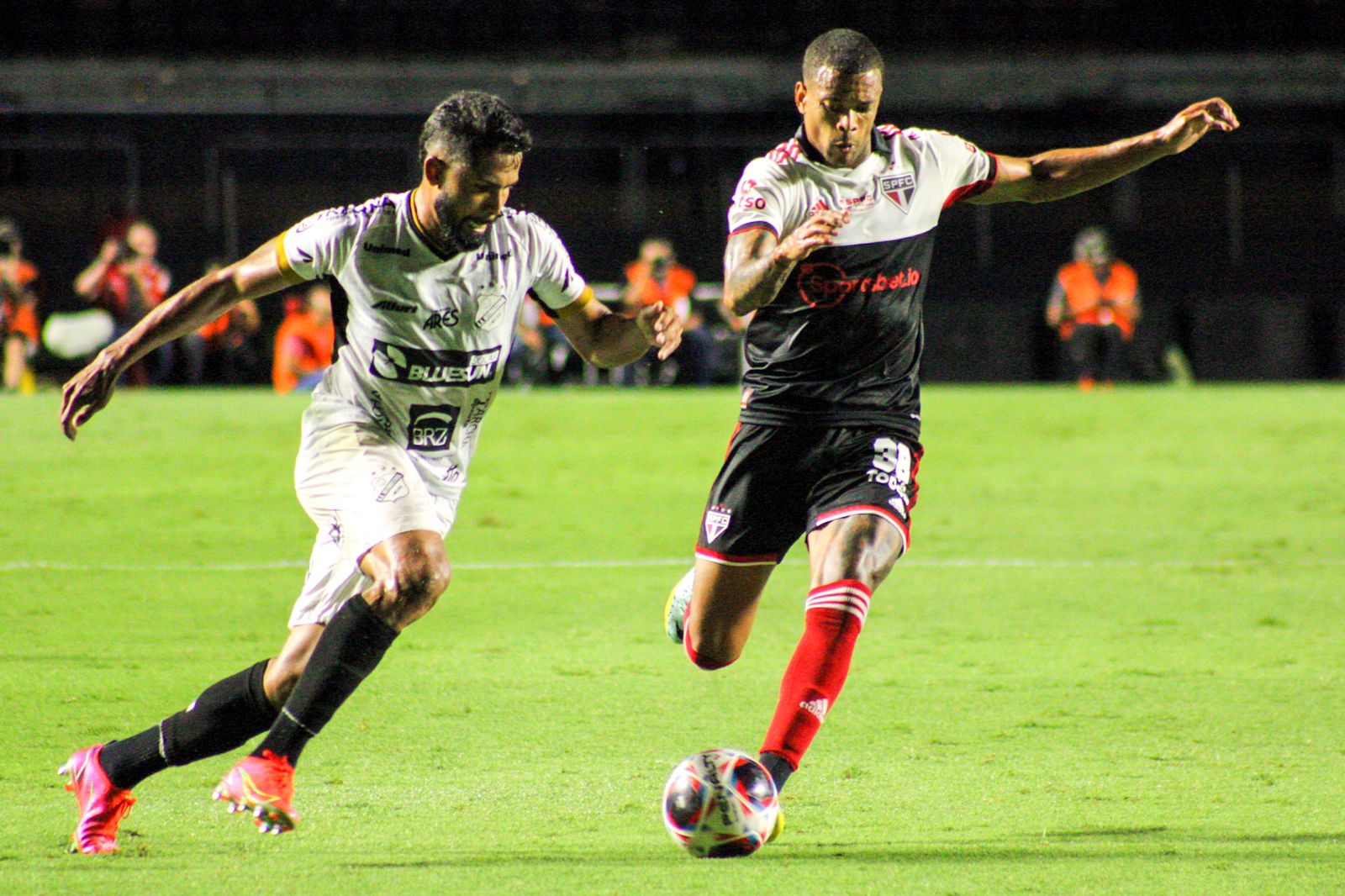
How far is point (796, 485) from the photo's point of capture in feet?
16.8

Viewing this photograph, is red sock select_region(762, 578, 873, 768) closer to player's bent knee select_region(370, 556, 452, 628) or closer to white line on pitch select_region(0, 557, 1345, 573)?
player's bent knee select_region(370, 556, 452, 628)

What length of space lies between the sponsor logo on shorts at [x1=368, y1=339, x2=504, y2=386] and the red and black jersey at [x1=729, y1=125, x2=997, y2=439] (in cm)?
95

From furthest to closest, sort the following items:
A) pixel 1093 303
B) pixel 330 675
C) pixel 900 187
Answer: pixel 1093 303, pixel 900 187, pixel 330 675

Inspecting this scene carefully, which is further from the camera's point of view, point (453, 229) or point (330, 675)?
point (453, 229)

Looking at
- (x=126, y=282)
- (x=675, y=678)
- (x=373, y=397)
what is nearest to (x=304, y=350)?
(x=126, y=282)

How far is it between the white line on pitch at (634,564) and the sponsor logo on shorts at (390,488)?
5.93 m

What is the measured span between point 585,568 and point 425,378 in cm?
591

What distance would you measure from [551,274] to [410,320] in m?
0.51

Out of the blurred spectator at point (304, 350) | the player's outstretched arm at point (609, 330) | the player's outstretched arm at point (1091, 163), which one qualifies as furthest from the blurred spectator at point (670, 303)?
the player's outstretched arm at point (609, 330)

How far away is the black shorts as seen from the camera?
16.2 feet

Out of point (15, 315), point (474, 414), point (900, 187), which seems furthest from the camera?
point (15, 315)

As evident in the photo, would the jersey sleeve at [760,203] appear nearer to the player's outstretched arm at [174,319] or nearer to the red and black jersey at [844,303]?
the red and black jersey at [844,303]

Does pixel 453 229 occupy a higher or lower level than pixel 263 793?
higher

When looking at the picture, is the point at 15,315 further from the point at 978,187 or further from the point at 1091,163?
the point at 1091,163
